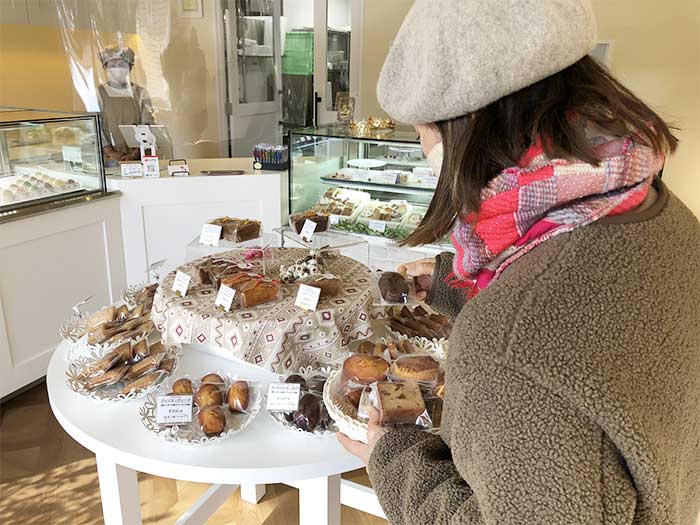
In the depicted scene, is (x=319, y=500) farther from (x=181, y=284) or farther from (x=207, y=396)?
(x=181, y=284)

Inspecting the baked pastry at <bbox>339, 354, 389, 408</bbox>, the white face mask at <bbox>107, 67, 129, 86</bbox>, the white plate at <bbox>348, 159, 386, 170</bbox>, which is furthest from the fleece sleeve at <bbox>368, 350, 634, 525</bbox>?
the white face mask at <bbox>107, 67, 129, 86</bbox>

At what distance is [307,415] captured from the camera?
1312mm

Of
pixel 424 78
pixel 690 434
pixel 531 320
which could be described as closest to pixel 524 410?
pixel 531 320

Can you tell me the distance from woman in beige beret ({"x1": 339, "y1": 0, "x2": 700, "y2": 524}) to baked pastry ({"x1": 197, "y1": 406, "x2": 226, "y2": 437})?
607 mm

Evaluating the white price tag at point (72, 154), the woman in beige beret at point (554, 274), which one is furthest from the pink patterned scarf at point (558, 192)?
the white price tag at point (72, 154)

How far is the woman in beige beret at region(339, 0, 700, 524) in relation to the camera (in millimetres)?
616

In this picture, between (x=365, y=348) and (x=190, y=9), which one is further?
(x=190, y=9)

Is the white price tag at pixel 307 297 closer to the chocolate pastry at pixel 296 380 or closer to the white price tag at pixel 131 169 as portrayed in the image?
the chocolate pastry at pixel 296 380

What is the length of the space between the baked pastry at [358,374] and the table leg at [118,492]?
0.62 metres

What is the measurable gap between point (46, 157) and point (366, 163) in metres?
1.59

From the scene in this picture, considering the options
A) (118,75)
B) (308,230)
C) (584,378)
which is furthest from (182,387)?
(118,75)

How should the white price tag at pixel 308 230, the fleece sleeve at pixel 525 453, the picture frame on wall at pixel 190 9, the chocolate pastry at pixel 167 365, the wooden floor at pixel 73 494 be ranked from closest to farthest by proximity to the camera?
the fleece sleeve at pixel 525 453
the chocolate pastry at pixel 167 365
the wooden floor at pixel 73 494
the white price tag at pixel 308 230
the picture frame on wall at pixel 190 9

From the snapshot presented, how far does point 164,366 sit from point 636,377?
119cm

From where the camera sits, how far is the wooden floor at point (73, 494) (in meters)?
2.06
